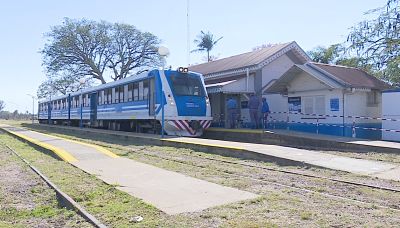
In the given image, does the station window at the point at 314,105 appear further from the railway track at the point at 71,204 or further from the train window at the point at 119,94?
the railway track at the point at 71,204

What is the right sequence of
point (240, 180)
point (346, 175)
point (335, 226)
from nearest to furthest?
point (335, 226), point (240, 180), point (346, 175)

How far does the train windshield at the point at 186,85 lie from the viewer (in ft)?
66.6

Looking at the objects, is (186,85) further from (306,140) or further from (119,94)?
(306,140)

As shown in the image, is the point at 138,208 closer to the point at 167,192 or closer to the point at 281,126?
the point at 167,192

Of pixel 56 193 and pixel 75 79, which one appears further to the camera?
pixel 75 79

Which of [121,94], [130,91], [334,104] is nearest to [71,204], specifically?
[334,104]

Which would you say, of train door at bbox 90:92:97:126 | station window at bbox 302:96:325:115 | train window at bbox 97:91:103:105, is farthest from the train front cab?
train door at bbox 90:92:97:126

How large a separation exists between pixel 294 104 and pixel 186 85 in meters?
5.70

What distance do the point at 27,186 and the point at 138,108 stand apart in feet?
42.1

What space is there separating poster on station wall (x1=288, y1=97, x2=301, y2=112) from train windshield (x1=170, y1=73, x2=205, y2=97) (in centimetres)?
464

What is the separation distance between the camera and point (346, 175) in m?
9.94

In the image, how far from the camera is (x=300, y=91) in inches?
856

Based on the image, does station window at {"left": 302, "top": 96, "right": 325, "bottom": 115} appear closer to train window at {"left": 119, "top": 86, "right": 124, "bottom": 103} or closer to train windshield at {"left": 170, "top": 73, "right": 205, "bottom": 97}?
train windshield at {"left": 170, "top": 73, "right": 205, "bottom": 97}

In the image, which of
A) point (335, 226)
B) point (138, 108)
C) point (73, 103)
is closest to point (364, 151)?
point (335, 226)
